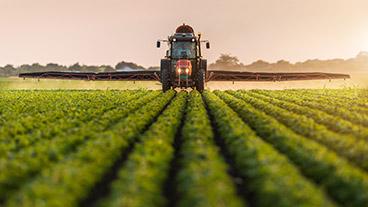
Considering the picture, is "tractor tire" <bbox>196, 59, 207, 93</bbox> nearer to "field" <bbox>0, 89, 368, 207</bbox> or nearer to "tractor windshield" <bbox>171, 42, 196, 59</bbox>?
"tractor windshield" <bbox>171, 42, 196, 59</bbox>

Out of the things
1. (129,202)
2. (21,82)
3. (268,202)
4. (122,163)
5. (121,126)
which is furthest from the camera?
(21,82)

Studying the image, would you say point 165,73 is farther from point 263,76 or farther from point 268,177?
point 268,177

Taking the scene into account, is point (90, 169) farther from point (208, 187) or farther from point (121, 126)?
point (121, 126)

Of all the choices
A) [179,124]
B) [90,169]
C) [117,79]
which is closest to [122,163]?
[90,169]

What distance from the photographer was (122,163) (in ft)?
31.7

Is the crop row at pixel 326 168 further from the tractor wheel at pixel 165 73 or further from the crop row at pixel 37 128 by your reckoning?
the tractor wheel at pixel 165 73

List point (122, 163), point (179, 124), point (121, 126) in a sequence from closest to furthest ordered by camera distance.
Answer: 1. point (122, 163)
2. point (121, 126)
3. point (179, 124)

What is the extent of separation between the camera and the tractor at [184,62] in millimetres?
32153

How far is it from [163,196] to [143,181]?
1.10ft

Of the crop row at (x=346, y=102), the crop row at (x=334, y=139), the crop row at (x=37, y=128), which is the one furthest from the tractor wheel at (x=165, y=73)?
the crop row at (x=334, y=139)

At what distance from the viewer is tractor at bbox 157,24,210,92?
32.2m

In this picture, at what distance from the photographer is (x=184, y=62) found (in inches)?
1254

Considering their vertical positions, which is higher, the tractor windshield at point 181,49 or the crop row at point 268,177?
the tractor windshield at point 181,49

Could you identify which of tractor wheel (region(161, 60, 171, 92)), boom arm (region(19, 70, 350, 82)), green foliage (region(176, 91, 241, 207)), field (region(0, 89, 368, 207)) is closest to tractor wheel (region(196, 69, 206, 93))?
tractor wheel (region(161, 60, 171, 92))
